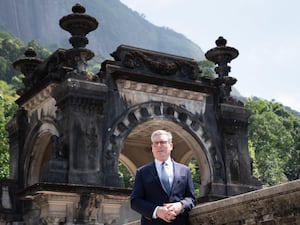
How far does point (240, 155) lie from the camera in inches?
679

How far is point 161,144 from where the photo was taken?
575 cm

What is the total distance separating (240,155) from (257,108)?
37908 mm

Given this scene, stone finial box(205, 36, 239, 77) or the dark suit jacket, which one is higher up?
stone finial box(205, 36, 239, 77)

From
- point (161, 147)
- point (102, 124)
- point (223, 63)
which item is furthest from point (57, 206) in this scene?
point (161, 147)

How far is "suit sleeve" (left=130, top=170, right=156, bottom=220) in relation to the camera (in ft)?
18.6

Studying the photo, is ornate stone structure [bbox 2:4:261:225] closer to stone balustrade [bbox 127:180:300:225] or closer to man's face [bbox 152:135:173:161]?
stone balustrade [bbox 127:180:300:225]

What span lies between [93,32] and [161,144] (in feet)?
532

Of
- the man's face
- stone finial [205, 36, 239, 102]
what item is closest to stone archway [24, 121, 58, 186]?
stone finial [205, 36, 239, 102]

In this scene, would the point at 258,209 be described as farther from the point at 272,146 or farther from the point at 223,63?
the point at 272,146

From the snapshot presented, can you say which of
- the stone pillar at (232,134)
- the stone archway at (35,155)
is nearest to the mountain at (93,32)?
the stone archway at (35,155)

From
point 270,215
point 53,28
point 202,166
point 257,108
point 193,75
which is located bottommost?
point 270,215

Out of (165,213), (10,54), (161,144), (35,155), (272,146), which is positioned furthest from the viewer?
(10,54)

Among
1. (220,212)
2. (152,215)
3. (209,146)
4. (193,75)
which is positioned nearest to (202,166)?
(209,146)

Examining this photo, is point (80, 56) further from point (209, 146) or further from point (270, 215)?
point (270, 215)
